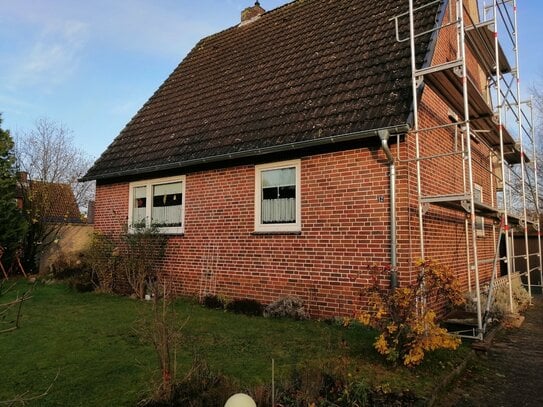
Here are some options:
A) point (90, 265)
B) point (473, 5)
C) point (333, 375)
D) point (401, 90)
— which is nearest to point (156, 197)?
point (90, 265)

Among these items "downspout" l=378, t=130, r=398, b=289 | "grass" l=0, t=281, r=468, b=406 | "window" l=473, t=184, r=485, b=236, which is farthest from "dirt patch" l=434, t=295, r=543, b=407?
"window" l=473, t=184, r=485, b=236

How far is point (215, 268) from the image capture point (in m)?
9.62

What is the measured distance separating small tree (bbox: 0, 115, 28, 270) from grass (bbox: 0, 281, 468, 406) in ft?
29.0

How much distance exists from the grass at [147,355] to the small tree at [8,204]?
8.85m

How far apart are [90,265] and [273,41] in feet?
27.2

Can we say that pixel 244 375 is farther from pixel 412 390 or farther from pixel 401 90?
pixel 401 90

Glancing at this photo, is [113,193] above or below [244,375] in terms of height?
above

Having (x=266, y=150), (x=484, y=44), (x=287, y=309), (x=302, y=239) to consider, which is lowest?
(x=287, y=309)

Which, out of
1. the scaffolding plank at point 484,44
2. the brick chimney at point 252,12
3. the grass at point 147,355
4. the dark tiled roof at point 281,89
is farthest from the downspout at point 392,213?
the brick chimney at point 252,12

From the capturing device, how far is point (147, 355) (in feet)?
18.1

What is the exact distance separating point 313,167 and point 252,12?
31.2 ft

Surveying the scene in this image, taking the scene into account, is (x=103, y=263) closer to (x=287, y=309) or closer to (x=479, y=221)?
(x=287, y=309)

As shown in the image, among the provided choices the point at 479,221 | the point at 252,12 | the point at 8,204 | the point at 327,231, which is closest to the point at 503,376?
the point at 327,231

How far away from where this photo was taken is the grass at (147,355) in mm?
4469
